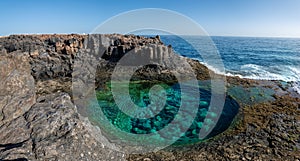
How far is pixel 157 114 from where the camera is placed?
18984 millimetres

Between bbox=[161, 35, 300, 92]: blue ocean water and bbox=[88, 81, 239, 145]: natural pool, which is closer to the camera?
bbox=[88, 81, 239, 145]: natural pool

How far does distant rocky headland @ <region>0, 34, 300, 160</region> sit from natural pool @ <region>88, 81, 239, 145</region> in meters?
1.06

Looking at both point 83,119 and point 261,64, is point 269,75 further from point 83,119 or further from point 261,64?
point 83,119

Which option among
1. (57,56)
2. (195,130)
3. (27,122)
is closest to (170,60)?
(57,56)

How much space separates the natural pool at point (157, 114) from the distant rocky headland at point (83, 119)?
106cm

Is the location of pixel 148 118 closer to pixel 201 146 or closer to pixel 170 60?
pixel 201 146

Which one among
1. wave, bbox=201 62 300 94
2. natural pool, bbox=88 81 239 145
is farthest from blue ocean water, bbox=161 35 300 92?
natural pool, bbox=88 81 239 145

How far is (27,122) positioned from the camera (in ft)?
26.6

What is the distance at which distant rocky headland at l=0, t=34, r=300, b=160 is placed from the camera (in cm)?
734

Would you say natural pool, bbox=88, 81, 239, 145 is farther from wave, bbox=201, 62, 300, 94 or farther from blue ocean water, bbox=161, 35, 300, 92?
blue ocean water, bbox=161, 35, 300, 92

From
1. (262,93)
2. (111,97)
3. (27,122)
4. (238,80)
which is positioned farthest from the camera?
(238,80)

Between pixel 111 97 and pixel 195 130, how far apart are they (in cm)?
998

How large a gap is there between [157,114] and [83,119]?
34.2 feet

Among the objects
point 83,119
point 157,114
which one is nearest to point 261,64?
point 157,114
